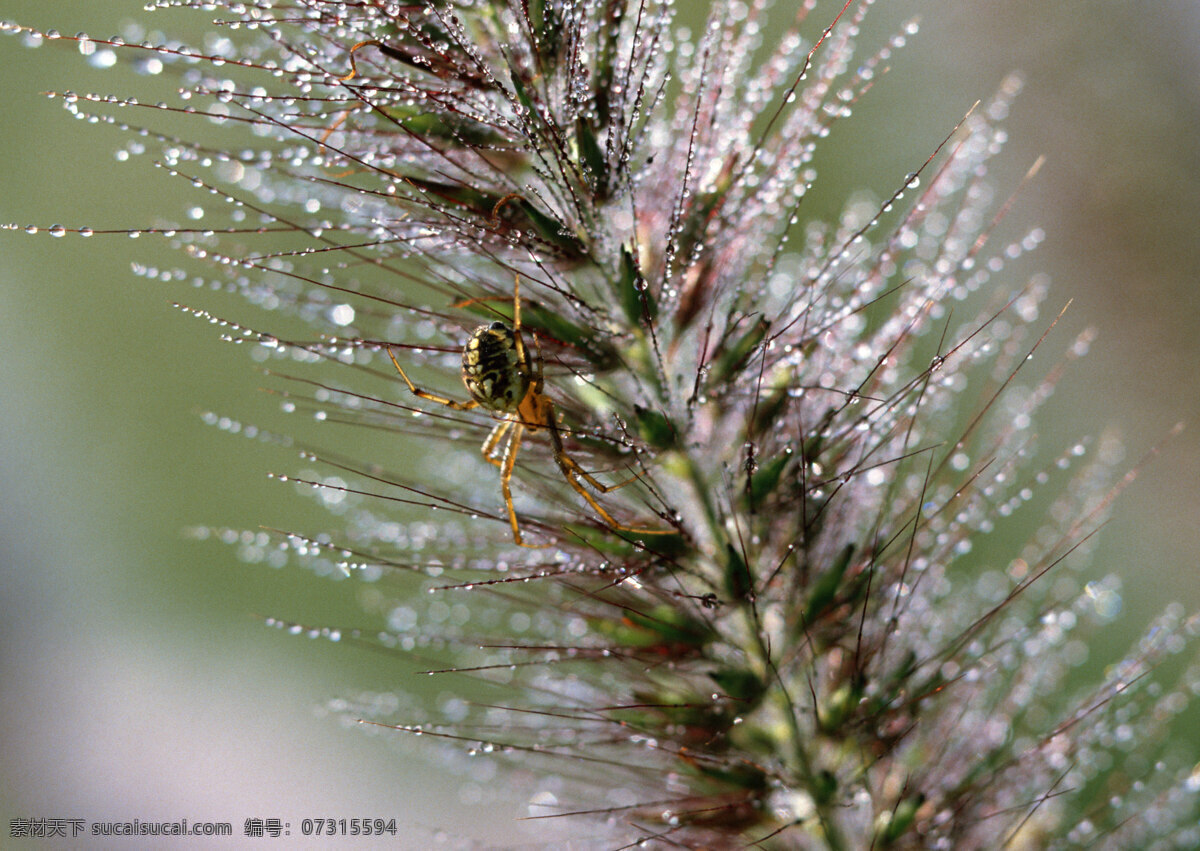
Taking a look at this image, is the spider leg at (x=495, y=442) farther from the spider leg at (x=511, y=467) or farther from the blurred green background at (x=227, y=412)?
the blurred green background at (x=227, y=412)

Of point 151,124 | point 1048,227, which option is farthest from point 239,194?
point 1048,227

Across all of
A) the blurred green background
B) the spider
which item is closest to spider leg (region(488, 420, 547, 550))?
the spider

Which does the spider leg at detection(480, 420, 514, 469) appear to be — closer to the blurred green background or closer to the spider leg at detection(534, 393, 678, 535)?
the spider leg at detection(534, 393, 678, 535)

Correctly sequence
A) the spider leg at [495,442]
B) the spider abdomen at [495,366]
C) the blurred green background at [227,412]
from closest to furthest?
1. the spider abdomen at [495,366]
2. the spider leg at [495,442]
3. the blurred green background at [227,412]

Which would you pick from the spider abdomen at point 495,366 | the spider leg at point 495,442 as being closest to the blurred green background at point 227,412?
the spider leg at point 495,442

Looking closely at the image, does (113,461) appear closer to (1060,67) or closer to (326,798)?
(326,798)
